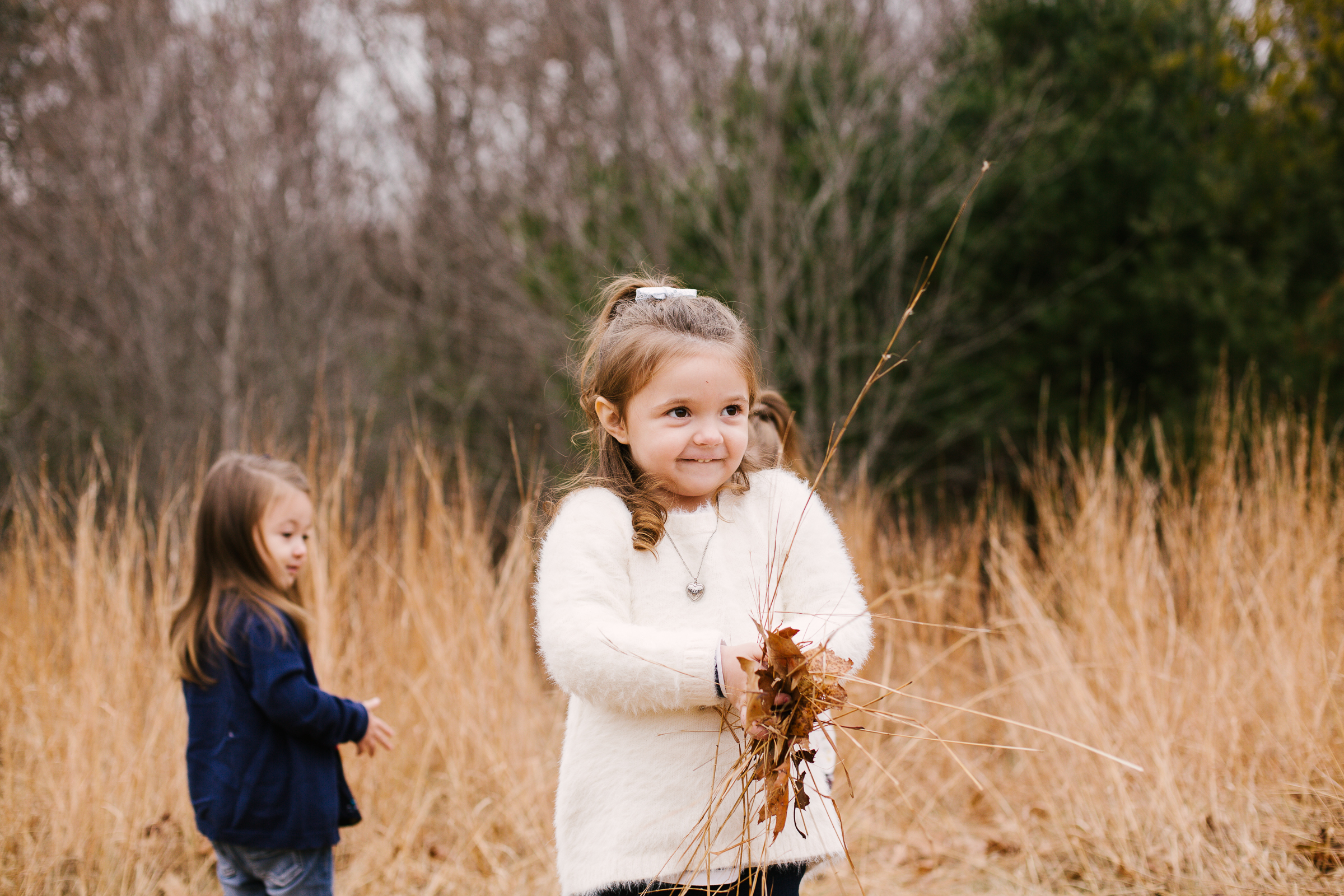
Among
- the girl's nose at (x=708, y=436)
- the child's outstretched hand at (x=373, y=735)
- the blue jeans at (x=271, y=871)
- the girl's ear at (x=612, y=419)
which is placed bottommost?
the blue jeans at (x=271, y=871)

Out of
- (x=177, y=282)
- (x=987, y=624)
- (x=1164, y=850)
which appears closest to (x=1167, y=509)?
(x=987, y=624)

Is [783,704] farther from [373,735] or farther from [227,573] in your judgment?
[227,573]

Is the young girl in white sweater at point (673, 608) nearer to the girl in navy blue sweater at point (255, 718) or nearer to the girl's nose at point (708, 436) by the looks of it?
the girl's nose at point (708, 436)

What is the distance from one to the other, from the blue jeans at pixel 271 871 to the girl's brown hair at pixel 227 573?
39 centimetres

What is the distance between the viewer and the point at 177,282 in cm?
838

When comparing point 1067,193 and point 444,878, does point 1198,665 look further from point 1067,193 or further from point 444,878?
point 1067,193

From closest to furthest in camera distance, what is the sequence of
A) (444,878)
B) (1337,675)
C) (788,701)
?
(788,701) → (1337,675) → (444,878)

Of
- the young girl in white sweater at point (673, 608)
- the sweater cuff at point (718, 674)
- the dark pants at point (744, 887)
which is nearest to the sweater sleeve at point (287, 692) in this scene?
the young girl in white sweater at point (673, 608)

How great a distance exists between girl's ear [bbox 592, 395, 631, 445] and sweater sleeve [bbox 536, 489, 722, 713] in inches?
4.6

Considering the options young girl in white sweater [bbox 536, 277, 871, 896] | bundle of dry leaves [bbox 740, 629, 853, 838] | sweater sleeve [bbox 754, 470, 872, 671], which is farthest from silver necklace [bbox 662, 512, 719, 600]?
bundle of dry leaves [bbox 740, 629, 853, 838]

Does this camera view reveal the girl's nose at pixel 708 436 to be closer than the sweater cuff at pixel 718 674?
No

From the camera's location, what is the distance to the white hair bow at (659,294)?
61.1 inches

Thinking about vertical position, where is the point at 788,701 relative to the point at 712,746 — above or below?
above

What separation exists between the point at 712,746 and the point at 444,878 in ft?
6.25
